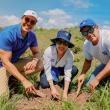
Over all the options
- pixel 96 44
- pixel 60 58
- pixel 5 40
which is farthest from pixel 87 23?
pixel 5 40

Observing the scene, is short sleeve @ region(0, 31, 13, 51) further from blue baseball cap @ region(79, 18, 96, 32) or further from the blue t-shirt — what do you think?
blue baseball cap @ region(79, 18, 96, 32)

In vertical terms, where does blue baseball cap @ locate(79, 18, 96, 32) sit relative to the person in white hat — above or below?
above

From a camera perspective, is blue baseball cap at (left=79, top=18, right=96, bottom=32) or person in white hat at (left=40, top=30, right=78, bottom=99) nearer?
blue baseball cap at (left=79, top=18, right=96, bottom=32)

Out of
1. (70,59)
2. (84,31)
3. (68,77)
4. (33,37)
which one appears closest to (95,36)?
(84,31)

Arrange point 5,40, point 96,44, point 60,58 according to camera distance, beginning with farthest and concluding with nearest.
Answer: point 60,58 → point 96,44 → point 5,40

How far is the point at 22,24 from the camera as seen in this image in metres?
2.31

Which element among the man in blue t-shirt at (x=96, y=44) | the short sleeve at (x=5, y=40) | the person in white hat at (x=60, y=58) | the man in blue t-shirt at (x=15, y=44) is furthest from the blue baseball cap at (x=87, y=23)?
the short sleeve at (x=5, y=40)

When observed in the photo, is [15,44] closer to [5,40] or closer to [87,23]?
[5,40]

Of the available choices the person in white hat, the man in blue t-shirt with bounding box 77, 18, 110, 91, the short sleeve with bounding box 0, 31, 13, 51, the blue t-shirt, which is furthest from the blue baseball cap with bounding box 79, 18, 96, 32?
the short sleeve with bounding box 0, 31, 13, 51

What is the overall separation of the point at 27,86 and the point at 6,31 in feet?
3.53

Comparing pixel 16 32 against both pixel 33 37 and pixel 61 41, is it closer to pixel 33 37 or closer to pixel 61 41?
pixel 33 37

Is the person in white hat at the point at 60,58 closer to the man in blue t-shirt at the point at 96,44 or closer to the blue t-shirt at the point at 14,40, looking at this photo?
the man in blue t-shirt at the point at 96,44

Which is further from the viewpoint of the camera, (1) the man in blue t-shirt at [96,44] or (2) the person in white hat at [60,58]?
(2) the person in white hat at [60,58]

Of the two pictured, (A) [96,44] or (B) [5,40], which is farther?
(A) [96,44]
